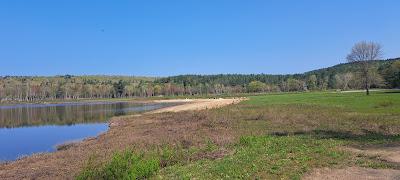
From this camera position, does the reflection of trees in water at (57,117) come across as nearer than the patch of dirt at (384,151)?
No

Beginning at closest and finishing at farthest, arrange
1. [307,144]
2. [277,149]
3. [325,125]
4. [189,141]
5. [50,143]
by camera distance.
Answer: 1. [277,149]
2. [307,144]
3. [189,141]
4. [325,125]
5. [50,143]

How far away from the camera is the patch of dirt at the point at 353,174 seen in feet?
45.9

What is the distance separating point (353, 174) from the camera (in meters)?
14.5

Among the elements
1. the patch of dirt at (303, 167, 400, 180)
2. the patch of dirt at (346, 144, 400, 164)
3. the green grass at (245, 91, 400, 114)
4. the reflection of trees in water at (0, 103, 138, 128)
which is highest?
the green grass at (245, 91, 400, 114)

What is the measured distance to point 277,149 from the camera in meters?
19.7

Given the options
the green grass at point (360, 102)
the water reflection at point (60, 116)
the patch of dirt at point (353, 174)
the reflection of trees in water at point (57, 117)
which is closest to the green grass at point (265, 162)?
the patch of dirt at point (353, 174)

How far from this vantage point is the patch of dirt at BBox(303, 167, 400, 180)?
45.9ft

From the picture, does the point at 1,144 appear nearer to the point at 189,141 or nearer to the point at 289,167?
the point at 189,141

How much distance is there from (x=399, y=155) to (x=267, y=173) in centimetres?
629

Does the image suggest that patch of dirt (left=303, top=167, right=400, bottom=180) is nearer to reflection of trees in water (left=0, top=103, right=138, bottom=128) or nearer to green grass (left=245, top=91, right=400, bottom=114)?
green grass (left=245, top=91, right=400, bottom=114)

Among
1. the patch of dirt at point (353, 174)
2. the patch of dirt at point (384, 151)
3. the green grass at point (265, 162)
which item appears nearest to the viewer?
the patch of dirt at point (353, 174)

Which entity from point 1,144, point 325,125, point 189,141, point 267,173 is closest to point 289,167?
point 267,173

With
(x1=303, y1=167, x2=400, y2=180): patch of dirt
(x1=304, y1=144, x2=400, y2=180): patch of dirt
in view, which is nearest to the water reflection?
(x1=304, y1=144, x2=400, y2=180): patch of dirt

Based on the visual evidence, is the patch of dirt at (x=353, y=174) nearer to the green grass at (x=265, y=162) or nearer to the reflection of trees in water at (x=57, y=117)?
the green grass at (x=265, y=162)
